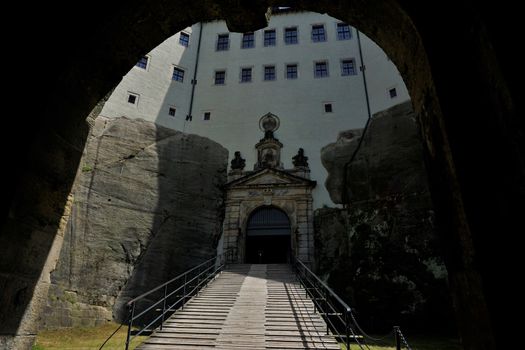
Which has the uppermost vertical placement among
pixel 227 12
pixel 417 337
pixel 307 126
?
pixel 307 126

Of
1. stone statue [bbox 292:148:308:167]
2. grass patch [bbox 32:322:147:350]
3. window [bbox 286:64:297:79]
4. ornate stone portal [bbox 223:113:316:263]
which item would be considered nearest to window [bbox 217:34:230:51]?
window [bbox 286:64:297:79]

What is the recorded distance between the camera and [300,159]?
58.6 ft

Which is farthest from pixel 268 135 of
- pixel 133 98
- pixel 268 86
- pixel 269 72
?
pixel 133 98

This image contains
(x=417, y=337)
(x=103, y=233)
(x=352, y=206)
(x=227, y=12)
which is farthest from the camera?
(x=352, y=206)

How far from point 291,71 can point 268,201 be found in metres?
9.24

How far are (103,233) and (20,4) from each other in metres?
13.7

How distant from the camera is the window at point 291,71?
68.8ft

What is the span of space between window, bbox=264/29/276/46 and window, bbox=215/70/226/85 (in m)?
3.78

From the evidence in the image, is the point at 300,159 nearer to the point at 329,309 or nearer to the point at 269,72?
the point at 269,72

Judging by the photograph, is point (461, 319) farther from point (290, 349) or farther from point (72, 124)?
point (290, 349)

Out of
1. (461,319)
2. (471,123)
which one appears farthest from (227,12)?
(461,319)

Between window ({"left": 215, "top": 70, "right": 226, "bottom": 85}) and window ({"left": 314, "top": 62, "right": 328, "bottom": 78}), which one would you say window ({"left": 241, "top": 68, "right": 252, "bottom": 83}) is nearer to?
window ({"left": 215, "top": 70, "right": 226, "bottom": 85})

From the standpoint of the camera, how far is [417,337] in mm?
11492

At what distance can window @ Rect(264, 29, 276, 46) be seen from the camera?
22547 millimetres
